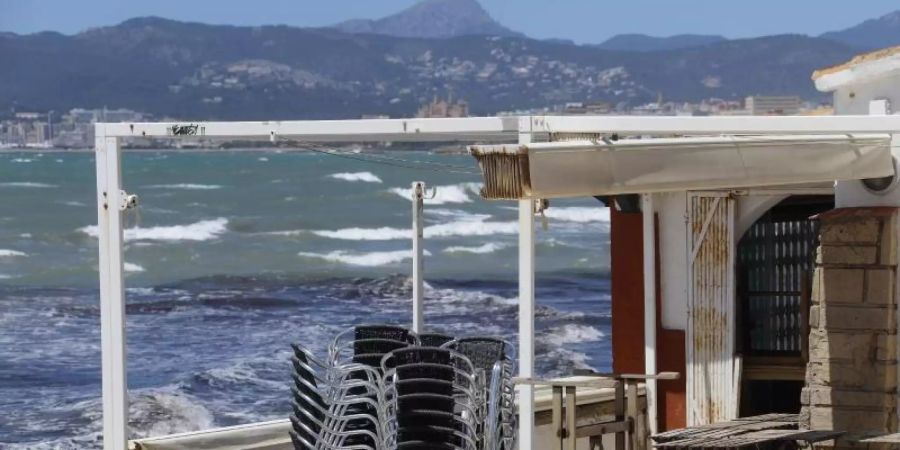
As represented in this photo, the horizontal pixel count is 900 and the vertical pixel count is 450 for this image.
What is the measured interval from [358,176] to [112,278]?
216ft

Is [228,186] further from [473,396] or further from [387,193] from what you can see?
[473,396]

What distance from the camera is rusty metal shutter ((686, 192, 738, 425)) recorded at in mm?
9758

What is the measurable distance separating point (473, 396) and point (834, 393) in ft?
5.42

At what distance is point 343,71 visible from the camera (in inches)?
5802

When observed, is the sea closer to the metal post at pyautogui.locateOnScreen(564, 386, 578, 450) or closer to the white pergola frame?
the white pergola frame

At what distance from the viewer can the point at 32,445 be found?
21500mm

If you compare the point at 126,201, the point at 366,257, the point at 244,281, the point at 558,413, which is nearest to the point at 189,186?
the point at 366,257

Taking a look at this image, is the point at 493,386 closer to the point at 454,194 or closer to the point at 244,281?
the point at 244,281

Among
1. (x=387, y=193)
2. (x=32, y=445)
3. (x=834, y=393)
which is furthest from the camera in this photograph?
(x=387, y=193)

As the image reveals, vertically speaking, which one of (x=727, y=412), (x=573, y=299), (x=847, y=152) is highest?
(x=847, y=152)

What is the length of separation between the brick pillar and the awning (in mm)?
453

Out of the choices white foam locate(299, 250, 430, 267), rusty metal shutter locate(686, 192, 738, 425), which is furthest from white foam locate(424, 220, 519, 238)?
rusty metal shutter locate(686, 192, 738, 425)

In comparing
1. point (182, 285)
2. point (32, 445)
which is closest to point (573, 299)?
point (182, 285)

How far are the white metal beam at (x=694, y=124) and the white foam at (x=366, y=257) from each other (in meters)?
41.8
